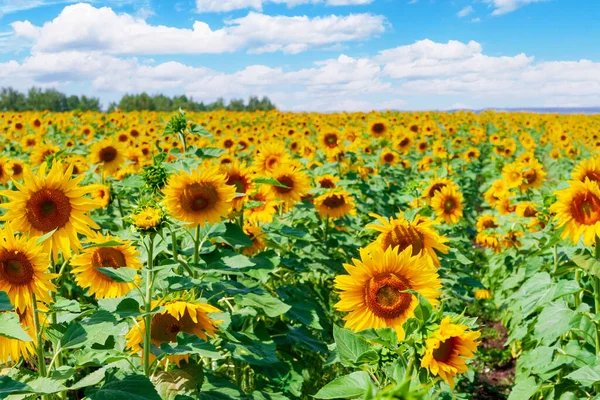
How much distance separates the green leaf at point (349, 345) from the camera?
1.92 m

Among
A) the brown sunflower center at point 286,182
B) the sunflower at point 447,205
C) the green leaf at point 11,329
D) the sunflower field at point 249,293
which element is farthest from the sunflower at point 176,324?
the sunflower at point 447,205

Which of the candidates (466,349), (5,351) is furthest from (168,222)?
(466,349)

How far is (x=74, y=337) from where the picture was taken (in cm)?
219

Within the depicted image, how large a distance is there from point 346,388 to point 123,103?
41653 mm

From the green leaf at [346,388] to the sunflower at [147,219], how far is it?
3.41ft

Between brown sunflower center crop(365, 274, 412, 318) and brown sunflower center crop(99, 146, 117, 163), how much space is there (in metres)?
5.17

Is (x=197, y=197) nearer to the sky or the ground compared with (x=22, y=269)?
nearer to the sky

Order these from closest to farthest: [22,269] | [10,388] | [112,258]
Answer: [10,388], [22,269], [112,258]

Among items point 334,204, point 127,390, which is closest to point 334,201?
point 334,204

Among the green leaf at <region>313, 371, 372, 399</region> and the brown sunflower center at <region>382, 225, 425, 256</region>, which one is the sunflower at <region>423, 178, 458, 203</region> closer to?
the brown sunflower center at <region>382, 225, 425, 256</region>

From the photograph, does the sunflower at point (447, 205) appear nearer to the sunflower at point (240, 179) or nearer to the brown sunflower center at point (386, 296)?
the sunflower at point (240, 179)

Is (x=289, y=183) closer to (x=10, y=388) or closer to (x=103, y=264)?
(x=103, y=264)

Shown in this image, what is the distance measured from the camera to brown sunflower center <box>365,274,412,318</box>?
2.24 metres

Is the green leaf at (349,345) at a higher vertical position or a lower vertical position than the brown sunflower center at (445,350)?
lower
